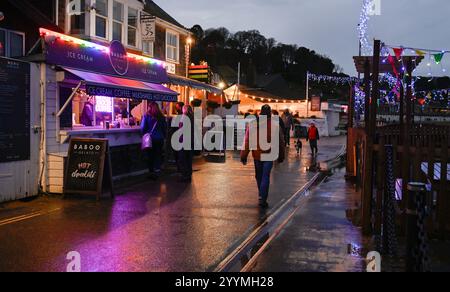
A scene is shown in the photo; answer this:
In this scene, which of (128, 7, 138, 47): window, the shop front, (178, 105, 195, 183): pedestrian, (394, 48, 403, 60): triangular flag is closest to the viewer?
the shop front

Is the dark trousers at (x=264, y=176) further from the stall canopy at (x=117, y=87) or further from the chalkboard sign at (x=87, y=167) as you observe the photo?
the stall canopy at (x=117, y=87)

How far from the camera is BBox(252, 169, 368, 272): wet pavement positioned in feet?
18.2

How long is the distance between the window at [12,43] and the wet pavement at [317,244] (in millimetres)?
8336

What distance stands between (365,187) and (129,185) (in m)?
6.22

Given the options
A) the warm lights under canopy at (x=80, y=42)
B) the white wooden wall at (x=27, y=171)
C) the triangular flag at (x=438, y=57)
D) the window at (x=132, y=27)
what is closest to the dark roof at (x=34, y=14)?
the warm lights under canopy at (x=80, y=42)

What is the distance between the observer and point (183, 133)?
12.6m

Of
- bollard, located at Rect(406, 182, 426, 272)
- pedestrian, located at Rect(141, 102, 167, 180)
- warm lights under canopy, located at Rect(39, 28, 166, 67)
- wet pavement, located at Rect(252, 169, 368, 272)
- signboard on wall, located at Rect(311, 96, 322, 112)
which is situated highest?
signboard on wall, located at Rect(311, 96, 322, 112)

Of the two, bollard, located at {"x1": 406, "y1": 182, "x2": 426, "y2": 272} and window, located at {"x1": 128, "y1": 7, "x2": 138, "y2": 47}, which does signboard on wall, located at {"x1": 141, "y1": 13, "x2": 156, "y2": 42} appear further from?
bollard, located at {"x1": 406, "y1": 182, "x2": 426, "y2": 272}

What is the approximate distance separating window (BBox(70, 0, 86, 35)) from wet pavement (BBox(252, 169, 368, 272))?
28.9ft

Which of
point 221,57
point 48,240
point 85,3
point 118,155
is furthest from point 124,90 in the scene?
point 221,57

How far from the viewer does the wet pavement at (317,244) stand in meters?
5.55

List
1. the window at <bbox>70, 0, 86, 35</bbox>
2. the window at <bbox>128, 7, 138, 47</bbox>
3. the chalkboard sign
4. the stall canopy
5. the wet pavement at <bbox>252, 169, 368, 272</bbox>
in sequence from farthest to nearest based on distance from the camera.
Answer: the window at <bbox>128, 7, 138, 47</bbox> < the window at <bbox>70, 0, 86, 35</bbox> < the stall canopy < the chalkboard sign < the wet pavement at <bbox>252, 169, 368, 272</bbox>

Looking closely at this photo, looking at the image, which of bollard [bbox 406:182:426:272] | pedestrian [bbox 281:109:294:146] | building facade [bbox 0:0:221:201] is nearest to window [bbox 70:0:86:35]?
building facade [bbox 0:0:221:201]

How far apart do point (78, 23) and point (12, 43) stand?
2494 mm
